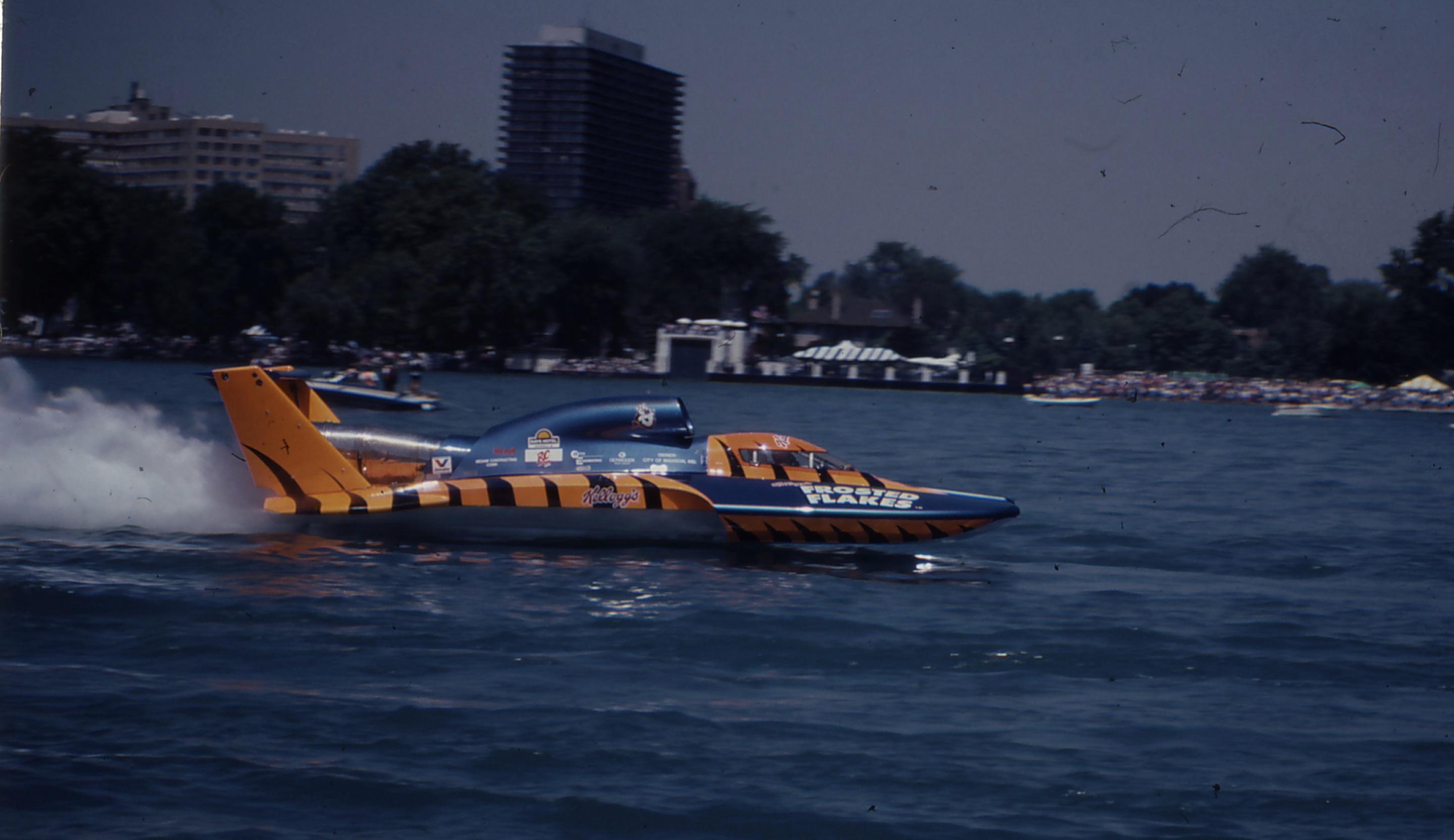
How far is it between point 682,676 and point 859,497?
14.1 feet

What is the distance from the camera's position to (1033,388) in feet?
202

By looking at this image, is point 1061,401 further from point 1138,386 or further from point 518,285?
point 518,285

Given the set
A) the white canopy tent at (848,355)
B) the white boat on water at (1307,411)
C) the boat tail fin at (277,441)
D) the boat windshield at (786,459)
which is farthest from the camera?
the white canopy tent at (848,355)

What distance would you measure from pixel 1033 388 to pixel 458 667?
2226 inches

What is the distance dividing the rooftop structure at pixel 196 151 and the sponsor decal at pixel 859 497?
7.06m

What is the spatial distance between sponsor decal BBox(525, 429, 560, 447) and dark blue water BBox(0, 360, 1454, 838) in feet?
3.46

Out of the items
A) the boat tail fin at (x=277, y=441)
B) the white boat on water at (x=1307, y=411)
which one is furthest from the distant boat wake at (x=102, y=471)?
the white boat on water at (x=1307, y=411)

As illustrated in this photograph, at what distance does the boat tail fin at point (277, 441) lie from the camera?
11922 millimetres

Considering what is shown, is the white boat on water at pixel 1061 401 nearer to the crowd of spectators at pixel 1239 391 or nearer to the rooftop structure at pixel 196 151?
the crowd of spectators at pixel 1239 391

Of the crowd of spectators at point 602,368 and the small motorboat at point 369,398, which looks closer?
the small motorboat at point 369,398

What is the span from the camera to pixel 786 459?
39.8 feet

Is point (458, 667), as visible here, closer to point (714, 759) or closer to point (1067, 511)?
point (714, 759)

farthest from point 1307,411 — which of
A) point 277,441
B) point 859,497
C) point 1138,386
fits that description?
point 277,441

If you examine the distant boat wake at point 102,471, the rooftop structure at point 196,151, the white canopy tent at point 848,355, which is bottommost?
the distant boat wake at point 102,471
